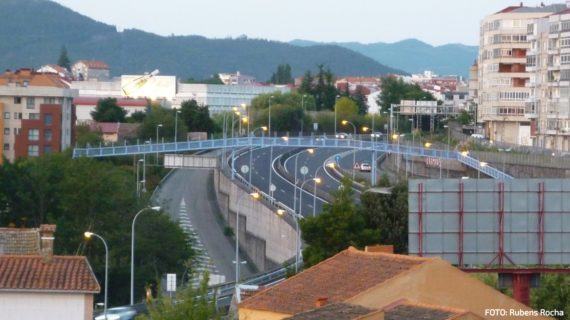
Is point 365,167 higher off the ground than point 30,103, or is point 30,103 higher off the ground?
point 30,103

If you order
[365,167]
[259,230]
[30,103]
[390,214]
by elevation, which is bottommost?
[259,230]

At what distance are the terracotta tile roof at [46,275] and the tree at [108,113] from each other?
128580mm

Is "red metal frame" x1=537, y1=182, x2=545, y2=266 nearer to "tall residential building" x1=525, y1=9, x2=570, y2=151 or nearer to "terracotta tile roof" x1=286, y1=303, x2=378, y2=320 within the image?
"terracotta tile roof" x1=286, y1=303, x2=378, y2=320

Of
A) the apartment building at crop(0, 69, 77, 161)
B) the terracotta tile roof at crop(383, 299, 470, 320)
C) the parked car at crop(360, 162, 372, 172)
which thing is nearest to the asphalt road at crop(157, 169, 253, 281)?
the apartment building at crop(0, 69, 77, 161)

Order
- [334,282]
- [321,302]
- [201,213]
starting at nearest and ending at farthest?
[321,302] < [334,282] < [201,213]

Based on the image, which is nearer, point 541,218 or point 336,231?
point 541,218

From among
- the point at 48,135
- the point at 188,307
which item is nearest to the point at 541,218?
the point at 188,307

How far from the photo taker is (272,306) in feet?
117

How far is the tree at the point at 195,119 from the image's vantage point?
6068 inches

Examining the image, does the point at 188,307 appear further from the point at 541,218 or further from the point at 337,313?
the point at 541,218

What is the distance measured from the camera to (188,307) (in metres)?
34.6

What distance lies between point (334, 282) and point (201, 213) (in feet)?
244

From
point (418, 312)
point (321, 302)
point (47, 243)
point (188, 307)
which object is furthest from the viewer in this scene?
point (47, 243)

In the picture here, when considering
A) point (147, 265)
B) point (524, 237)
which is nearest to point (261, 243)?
point (147, 265)
